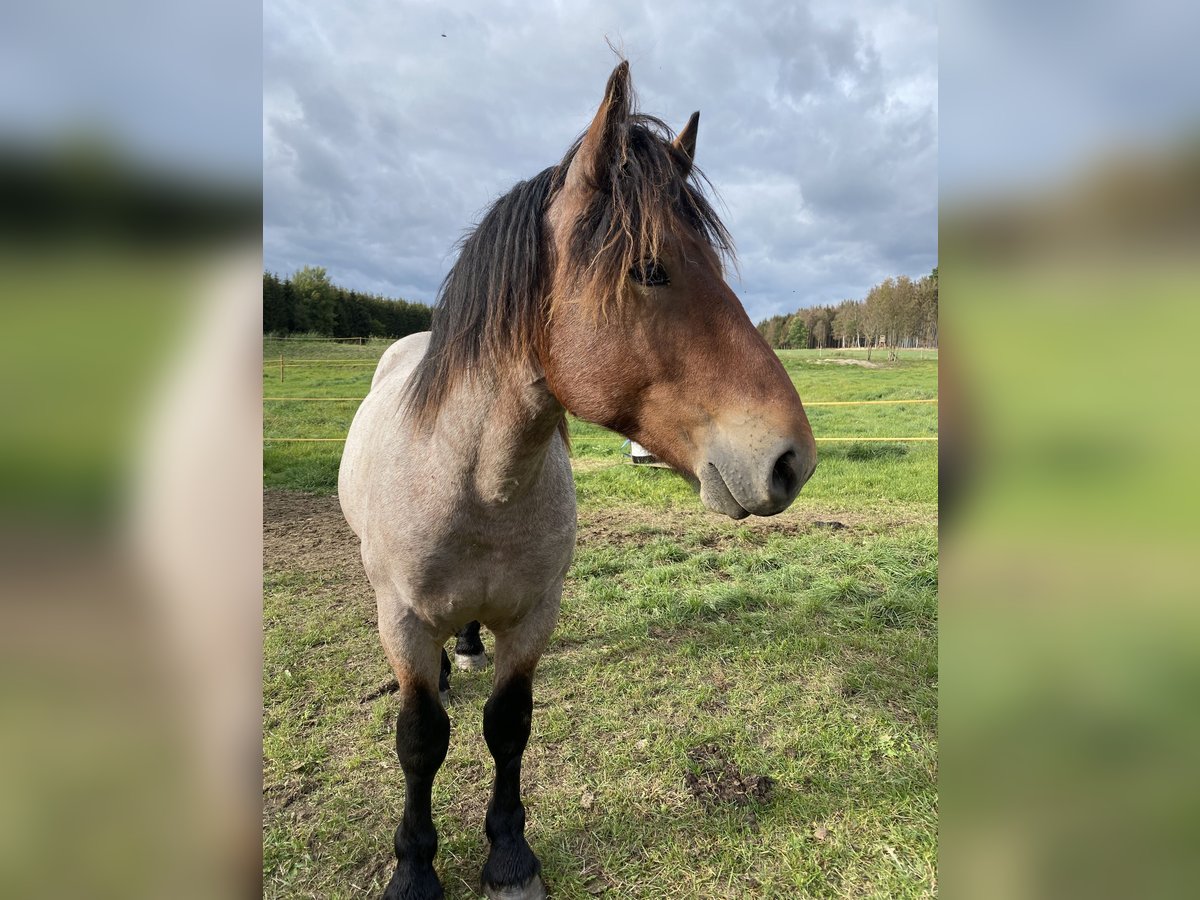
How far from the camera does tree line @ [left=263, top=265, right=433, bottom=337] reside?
31.5 ft

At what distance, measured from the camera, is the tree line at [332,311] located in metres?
9.60

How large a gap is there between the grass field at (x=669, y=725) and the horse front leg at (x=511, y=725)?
207 mm

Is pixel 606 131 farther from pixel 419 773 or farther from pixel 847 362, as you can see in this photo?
pixel 847 362

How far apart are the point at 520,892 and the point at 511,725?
57 cm

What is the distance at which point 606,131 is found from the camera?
5.38 feet

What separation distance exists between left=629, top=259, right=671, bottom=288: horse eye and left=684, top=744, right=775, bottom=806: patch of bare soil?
2354mm

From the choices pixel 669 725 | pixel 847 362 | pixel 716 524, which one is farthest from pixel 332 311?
pixel 847 362

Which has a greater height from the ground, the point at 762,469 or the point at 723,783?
the point at 762,469

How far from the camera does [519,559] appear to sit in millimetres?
2152

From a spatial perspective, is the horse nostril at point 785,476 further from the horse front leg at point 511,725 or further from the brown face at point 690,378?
the horse front leg at point 511,725

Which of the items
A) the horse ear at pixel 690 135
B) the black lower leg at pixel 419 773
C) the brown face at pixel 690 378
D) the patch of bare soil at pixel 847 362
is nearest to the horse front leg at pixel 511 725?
Result: the black lower leg at pixel 419 773

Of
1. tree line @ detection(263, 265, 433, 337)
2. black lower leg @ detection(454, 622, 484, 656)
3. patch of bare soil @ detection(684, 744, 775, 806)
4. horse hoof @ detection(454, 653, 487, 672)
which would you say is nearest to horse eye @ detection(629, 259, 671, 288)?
patch of bare soil @ detection(684, 744, 775, 806)

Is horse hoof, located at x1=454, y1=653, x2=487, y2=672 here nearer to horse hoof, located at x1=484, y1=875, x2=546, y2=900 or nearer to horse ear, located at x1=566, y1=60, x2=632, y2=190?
horse hoof, located at x1=484, y1=875, x2=546, y2=900
